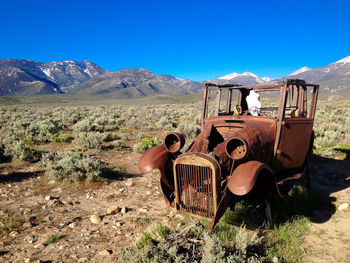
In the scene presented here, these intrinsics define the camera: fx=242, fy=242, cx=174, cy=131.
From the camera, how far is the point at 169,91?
194m

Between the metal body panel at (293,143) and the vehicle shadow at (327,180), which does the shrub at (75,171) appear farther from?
the vehicle shadow at (327,180)

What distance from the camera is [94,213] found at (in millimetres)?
4871

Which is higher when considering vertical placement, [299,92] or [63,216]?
[299,92]

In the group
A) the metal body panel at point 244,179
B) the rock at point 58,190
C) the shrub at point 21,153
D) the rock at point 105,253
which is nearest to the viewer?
the metal body panel at point 244,179

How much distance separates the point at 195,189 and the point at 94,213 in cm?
238

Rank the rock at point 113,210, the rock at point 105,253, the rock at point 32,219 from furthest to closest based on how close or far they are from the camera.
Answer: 1. the rock at point 113,210
2. the rock at point 32,219
3. the rock at point 105,253

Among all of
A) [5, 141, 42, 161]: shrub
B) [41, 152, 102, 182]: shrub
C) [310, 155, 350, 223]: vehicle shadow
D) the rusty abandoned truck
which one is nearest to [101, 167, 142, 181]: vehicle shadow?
[41, 152, 102, 182]: shrub

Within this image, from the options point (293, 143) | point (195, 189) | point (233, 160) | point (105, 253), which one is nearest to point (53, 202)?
point (105, 253)

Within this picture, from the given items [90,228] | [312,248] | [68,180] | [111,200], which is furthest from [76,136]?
[312,248]

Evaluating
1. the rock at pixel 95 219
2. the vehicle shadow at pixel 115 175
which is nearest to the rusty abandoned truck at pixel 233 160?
the rock at pixel 95 219

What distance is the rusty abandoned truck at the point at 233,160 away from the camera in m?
3.52

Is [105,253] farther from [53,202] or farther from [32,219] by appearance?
[53,202]

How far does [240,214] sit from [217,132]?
5.22 ft

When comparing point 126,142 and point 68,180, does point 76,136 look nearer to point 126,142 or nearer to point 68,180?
point 126,142
